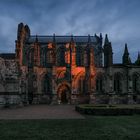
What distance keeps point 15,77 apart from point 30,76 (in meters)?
13.0

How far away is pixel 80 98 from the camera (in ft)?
199

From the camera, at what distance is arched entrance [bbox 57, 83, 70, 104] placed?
202 ft

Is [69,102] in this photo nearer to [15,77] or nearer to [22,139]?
[15,77]

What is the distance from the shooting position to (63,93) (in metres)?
62.9

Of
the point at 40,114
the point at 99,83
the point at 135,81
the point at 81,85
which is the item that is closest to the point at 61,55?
the point at 81,85

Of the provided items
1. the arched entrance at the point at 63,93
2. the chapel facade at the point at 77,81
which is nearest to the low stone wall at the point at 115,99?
the chapel facade at the point at 77,81

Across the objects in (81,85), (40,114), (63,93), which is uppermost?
(81,85)

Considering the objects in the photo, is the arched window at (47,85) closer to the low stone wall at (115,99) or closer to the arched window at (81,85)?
the arched window at (81,85)

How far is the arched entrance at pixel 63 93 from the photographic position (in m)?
61.5

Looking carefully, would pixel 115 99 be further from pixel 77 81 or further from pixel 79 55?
pixel 79 55

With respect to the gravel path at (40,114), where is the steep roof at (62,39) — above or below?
above

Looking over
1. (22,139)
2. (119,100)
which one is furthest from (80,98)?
(22,139)

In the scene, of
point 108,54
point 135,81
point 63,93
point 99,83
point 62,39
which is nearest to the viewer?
point 108,54

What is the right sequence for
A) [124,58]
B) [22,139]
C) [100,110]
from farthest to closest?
[124,58], [100,110], [22,139]
